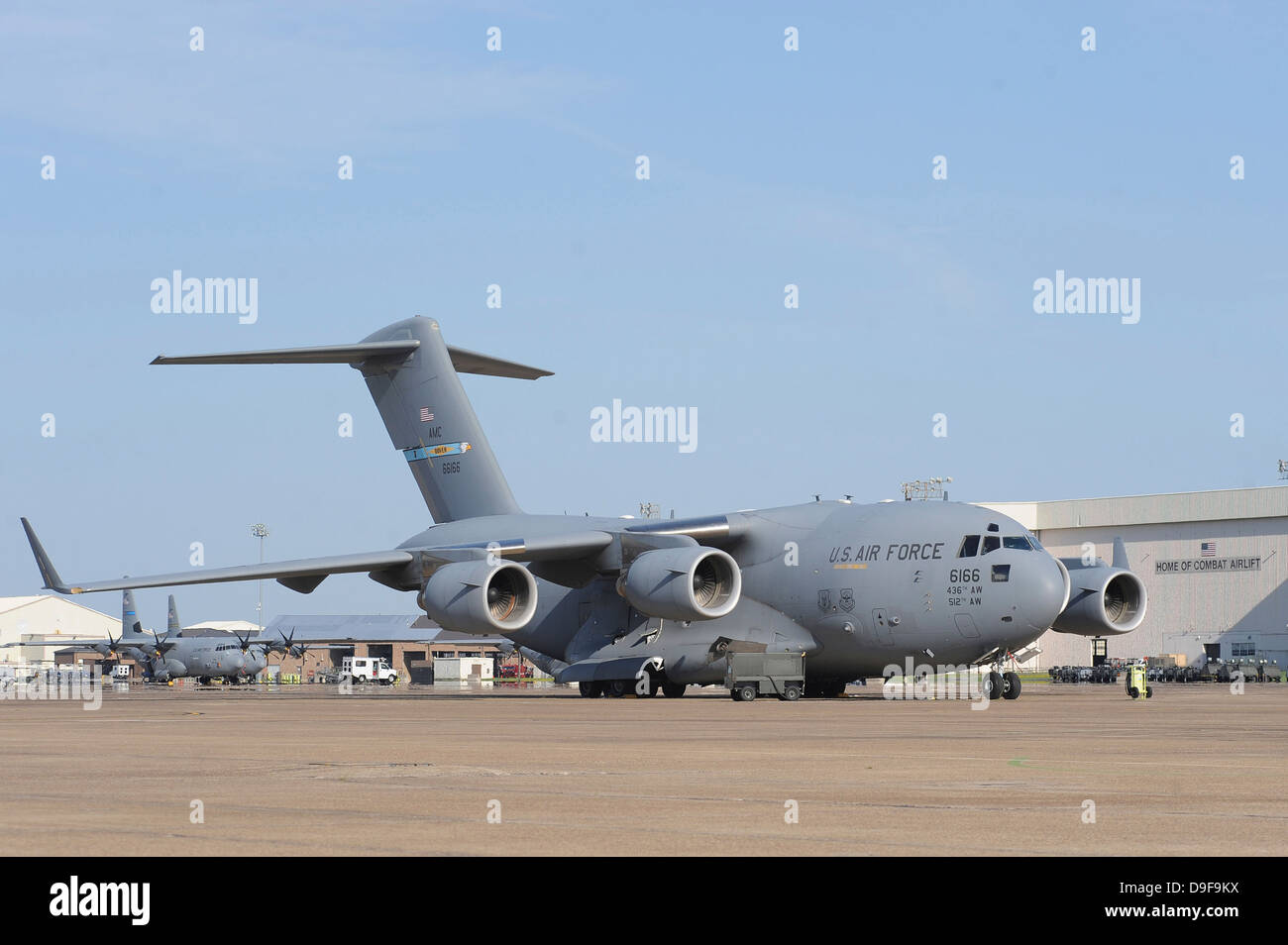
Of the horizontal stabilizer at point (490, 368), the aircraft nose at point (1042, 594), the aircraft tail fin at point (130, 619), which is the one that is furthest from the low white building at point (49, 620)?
the aircraft nose at point (1042, 594)

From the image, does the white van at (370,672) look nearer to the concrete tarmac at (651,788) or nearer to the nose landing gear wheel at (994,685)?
the nose landing gear wheel at (994,685)

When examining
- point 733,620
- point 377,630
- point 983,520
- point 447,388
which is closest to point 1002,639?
point 983,520

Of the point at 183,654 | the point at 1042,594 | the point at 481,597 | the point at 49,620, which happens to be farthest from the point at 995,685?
the point at 49,620

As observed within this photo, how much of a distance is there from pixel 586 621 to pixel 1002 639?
34.3ft

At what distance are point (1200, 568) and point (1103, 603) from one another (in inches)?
2134

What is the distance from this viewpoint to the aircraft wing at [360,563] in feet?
114

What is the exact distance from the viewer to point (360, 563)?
36250 mm

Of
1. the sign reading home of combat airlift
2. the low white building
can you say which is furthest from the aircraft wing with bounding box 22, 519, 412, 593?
the low white building

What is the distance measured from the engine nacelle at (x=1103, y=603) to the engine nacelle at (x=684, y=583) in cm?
737

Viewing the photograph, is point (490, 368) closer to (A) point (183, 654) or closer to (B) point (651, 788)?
(B) point (651, 788)

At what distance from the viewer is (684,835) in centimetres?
851

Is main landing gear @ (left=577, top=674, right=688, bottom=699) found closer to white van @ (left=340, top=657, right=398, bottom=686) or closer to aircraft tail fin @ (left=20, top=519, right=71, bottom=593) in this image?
aircraft tail fin @ (left=20, top=519, right=71, bottom=593)
